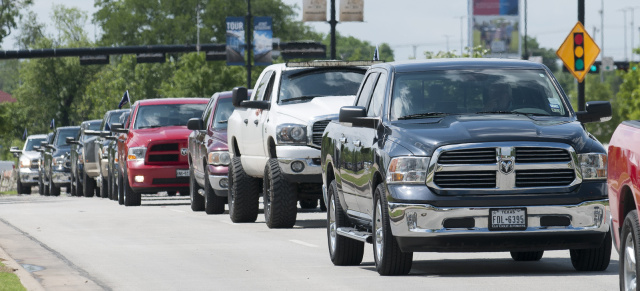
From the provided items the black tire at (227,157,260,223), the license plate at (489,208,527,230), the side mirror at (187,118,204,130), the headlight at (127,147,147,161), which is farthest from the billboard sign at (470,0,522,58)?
the license plate at (489,208,527,230)

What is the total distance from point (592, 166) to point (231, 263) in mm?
4004

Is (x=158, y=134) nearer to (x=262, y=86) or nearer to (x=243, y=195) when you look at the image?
(x=243, y=195)

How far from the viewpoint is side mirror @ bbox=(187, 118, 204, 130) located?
978 inches

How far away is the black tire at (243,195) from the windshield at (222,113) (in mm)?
3391

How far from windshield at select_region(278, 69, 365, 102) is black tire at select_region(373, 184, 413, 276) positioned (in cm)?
760

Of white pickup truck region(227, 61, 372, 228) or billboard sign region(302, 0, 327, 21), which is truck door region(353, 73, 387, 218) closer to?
white pickup truck region(227, 61, 372, 228)

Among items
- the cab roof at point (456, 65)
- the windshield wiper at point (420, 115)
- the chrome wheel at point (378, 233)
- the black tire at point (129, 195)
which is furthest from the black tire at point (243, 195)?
the chrome wheel at point (378, 233)

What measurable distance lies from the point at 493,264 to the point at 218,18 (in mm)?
101751

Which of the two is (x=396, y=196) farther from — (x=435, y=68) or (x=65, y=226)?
(x=65, y=226)

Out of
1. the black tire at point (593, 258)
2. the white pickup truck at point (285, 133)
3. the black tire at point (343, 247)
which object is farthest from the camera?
the white pickup truck at point (285, 133)

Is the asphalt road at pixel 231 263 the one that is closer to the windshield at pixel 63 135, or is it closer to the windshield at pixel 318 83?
the windshield at pixel 318 83

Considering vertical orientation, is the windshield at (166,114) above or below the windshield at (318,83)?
below

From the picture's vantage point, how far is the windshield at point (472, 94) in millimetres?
13055

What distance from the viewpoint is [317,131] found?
1911 cm
